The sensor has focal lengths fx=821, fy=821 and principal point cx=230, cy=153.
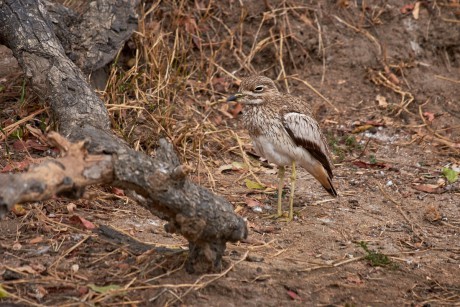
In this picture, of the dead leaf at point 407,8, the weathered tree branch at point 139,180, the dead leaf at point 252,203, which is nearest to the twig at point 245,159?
the dead leaf at point 252,203

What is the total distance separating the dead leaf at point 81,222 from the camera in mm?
5443

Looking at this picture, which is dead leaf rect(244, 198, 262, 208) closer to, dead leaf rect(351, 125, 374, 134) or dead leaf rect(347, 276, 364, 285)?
dead leaf rect(347, 276, 364, 285)

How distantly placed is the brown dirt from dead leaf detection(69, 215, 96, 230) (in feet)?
0.14

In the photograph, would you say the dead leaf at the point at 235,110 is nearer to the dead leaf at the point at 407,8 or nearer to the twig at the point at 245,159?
the twig at the point at 245,159

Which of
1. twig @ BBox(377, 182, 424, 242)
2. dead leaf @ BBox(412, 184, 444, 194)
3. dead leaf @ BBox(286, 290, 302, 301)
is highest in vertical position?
dead leaf @ BBox(286, 290, 302, 301)

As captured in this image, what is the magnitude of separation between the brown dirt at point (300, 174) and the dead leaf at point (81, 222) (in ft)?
0.14

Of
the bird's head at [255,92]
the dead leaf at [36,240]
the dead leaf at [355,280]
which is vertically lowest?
the dead leaf at [355,280]

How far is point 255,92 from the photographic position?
646 cm

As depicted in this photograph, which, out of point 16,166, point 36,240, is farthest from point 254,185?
point 36,240

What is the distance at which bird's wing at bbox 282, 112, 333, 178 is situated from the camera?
6.29 meters

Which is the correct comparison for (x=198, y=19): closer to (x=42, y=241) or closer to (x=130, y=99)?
(x=130, y=99)

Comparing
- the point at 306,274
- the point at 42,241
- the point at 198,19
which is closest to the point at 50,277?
the point at 42,241

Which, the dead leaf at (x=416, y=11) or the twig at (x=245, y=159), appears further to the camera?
the dead leaf at (x=416, y=11)

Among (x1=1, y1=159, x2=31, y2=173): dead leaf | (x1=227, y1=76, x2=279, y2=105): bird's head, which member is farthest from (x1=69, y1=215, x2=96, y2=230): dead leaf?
(x1=227, y1=76, x2=279, y2=105): bird's head
